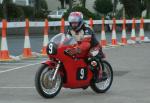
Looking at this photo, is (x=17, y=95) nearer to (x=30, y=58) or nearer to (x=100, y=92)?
(x=100, y=92)

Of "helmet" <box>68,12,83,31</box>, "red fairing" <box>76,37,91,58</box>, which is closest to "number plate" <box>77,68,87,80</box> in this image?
"red fairing" <box>76,37,91,58</box>

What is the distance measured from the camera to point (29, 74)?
14.5 m

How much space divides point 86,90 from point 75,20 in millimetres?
1505

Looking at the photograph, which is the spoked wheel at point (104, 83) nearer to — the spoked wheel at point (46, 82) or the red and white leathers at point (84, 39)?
the red and white leathers at point (84, 39)

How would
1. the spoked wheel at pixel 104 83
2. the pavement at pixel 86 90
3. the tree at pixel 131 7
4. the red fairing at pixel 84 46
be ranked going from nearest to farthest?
the pavement at pixel 86 90 < the red fairing at pixel 84 46 < the spoked wheel at pixel 104 83 < the tree at pixel 131 7

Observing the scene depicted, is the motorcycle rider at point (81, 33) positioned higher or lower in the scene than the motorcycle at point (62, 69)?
higher

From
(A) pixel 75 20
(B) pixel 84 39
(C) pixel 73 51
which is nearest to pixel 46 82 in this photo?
(C) pixel 73 51

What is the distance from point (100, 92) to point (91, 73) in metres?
0.43

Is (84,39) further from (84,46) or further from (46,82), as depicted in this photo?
(46,82)

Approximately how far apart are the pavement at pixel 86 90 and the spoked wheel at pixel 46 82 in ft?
0.40

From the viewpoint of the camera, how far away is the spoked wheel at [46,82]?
32.9 feet

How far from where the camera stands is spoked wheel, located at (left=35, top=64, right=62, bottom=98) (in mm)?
10023

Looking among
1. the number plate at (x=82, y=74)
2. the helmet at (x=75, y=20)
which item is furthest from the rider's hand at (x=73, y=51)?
the helmet at (x=75, y=20)

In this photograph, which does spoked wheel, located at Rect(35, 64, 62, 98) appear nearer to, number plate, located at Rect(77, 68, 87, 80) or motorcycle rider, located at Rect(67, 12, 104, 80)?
number plate, located at Rect(77, 68, 87, 80)
